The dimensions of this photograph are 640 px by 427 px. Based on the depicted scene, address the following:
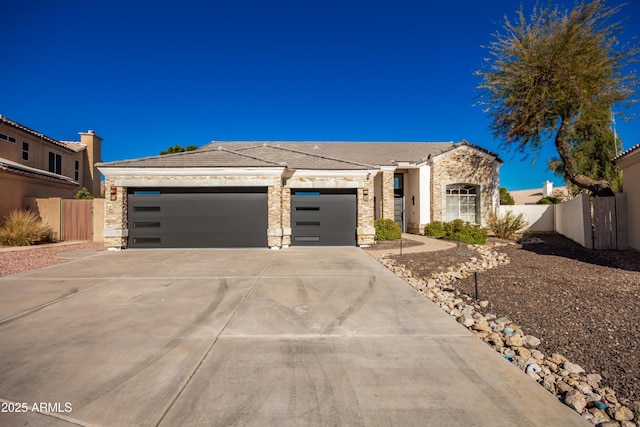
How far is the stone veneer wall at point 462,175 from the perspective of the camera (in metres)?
18.7

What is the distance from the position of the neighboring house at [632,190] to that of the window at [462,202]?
831 cm

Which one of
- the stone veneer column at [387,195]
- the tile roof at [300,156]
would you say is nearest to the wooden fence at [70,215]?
the tile roof at [300,156]

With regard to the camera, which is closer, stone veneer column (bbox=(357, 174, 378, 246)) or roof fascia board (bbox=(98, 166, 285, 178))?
roof fascia board (bbox=(98, 166, 285, 178))

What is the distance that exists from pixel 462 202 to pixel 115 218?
62.4 feet

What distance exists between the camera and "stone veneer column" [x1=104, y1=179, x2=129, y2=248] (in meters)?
12.3

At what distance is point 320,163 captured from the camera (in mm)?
13992

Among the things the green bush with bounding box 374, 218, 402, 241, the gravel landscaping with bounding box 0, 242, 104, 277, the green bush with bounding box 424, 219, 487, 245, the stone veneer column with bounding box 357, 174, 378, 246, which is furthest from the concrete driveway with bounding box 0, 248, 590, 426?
the green bush with bounding box 424, 219, 487, 245

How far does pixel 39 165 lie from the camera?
20750 millimetres

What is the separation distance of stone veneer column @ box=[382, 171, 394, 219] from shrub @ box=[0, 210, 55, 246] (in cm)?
1805

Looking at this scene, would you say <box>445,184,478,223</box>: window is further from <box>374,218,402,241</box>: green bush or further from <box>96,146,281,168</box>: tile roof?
<box>96,146,281,168</box>: tile roof

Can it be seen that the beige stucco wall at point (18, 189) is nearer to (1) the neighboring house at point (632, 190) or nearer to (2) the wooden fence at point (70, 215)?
(2) the wooden fence at point (70, 215)

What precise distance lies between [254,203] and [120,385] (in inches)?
406

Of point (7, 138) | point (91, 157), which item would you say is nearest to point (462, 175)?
point (7, 138)

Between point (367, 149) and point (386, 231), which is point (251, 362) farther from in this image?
point (367, 149)
